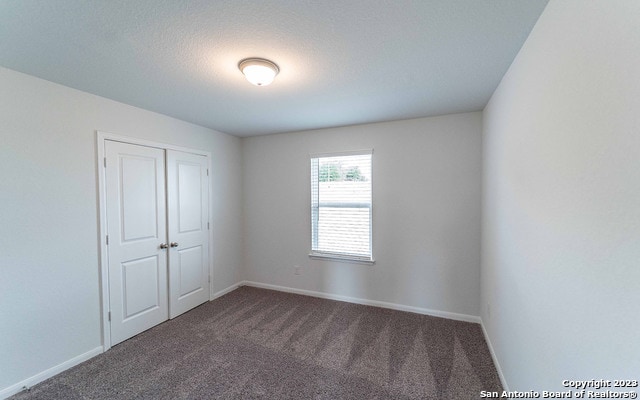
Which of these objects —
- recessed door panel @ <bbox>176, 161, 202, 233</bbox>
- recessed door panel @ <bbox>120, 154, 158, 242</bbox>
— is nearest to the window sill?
recessed door panel @ <bbox>176, 161, 202, 233</bbox>

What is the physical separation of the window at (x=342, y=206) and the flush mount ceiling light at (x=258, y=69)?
188 cm

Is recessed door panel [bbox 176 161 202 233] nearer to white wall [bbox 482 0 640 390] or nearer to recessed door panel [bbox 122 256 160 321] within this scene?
recessed door panel [bbox 122 256 160 321]

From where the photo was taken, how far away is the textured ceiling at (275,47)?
1316 millimetres

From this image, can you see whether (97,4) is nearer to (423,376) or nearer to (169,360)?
(169,360)

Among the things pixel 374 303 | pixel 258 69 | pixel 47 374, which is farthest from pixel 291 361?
pixel 258 69

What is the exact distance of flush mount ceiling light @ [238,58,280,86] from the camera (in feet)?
5.84

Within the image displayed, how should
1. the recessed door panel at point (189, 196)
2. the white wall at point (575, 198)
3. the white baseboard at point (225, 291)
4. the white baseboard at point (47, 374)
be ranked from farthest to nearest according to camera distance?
the white baseboard at point (225, 291)
the recessed door panel at point (189, 196)
the white baseboard at point (47, 374)
the white wall at point (575, 198)

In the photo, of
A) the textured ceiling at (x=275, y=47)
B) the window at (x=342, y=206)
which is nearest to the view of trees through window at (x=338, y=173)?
the window at (x=342, y=206)

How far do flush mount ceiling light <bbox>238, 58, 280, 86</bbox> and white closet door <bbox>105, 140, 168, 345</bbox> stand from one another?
1.82m

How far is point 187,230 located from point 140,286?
83 cm

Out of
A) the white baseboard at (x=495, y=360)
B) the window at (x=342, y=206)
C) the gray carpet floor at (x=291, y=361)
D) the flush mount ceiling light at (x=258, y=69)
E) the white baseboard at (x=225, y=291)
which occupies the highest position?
the flush mount ceiling light at (x=258, y=69)

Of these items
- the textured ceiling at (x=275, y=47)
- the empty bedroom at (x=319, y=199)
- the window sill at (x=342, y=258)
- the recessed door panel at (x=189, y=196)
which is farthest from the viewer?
the window sill at (x=342, y=258)

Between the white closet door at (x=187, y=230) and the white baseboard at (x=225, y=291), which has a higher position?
the white closet door at (x=187, y=230)

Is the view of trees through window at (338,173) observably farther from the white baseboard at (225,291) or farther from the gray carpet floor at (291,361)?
the white baseboard at (225,291)
